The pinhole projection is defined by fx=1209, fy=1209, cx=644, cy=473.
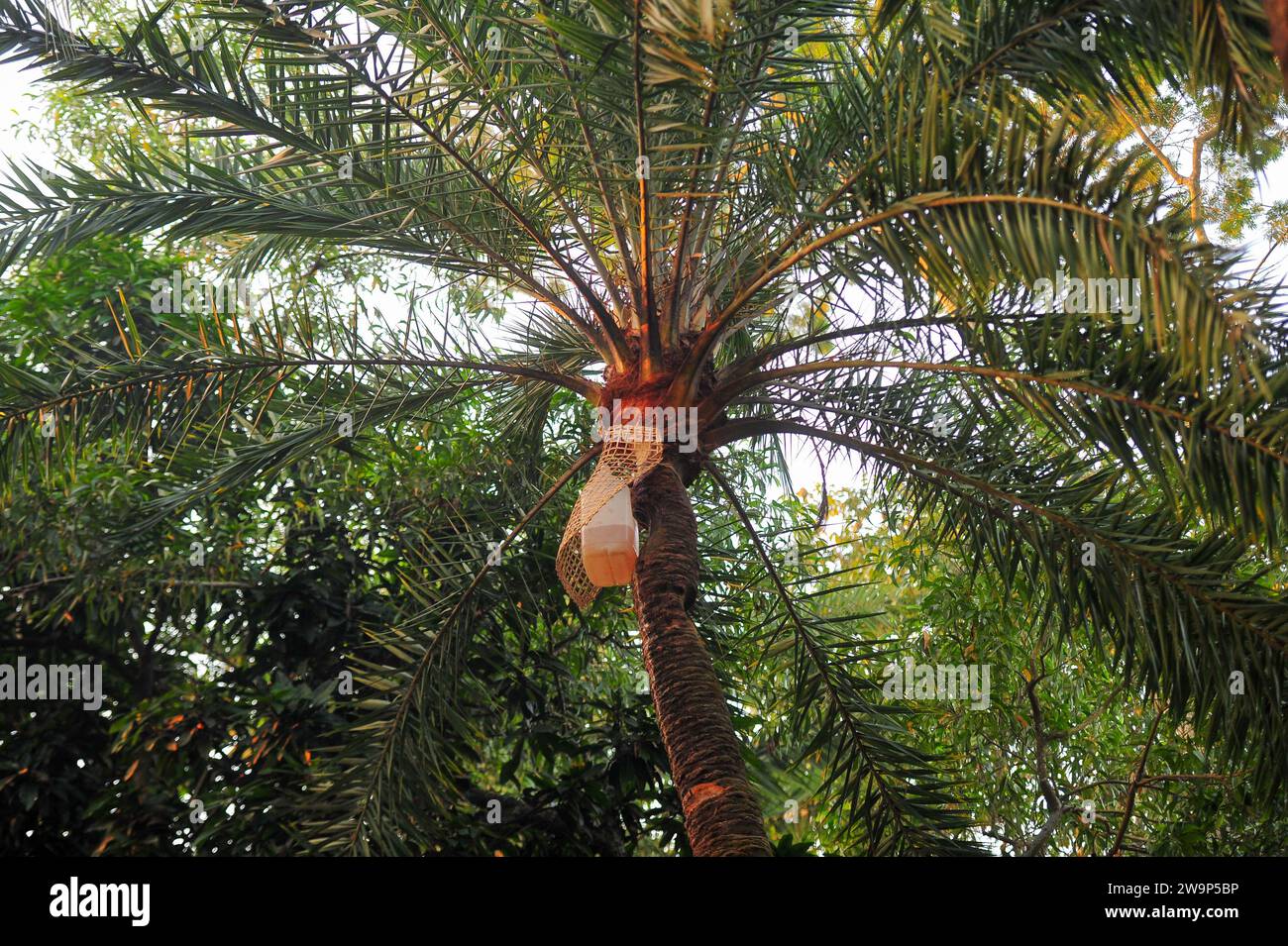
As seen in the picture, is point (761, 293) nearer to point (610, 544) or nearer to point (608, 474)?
point (608, 474)

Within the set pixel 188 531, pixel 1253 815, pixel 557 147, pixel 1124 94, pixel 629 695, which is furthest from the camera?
pixel 629 695

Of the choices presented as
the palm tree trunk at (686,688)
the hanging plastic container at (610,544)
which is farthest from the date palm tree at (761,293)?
the hanging plastic container at (610,544)

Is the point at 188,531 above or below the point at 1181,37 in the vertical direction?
below

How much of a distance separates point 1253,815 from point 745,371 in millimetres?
2826

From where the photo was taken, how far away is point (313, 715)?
18.5 feet

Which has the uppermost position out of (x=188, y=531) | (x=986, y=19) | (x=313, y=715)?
(x=986, y=19)

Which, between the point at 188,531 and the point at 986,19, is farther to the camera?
the point at 188,531

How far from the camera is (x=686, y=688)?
446 cm

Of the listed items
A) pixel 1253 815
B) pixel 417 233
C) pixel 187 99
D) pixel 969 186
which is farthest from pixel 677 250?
pixel 1253 815

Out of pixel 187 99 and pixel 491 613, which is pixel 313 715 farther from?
pixel 187 99

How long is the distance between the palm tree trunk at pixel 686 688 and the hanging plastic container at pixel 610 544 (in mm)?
368

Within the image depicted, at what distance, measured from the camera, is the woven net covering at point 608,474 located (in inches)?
181

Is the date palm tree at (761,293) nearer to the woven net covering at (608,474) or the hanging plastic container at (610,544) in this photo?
the woven net covering at (608,474)

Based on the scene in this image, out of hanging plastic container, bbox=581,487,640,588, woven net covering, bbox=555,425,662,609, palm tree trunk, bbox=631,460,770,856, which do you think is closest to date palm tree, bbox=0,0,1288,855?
palm tree trunk, bbox=631,460,770,856
